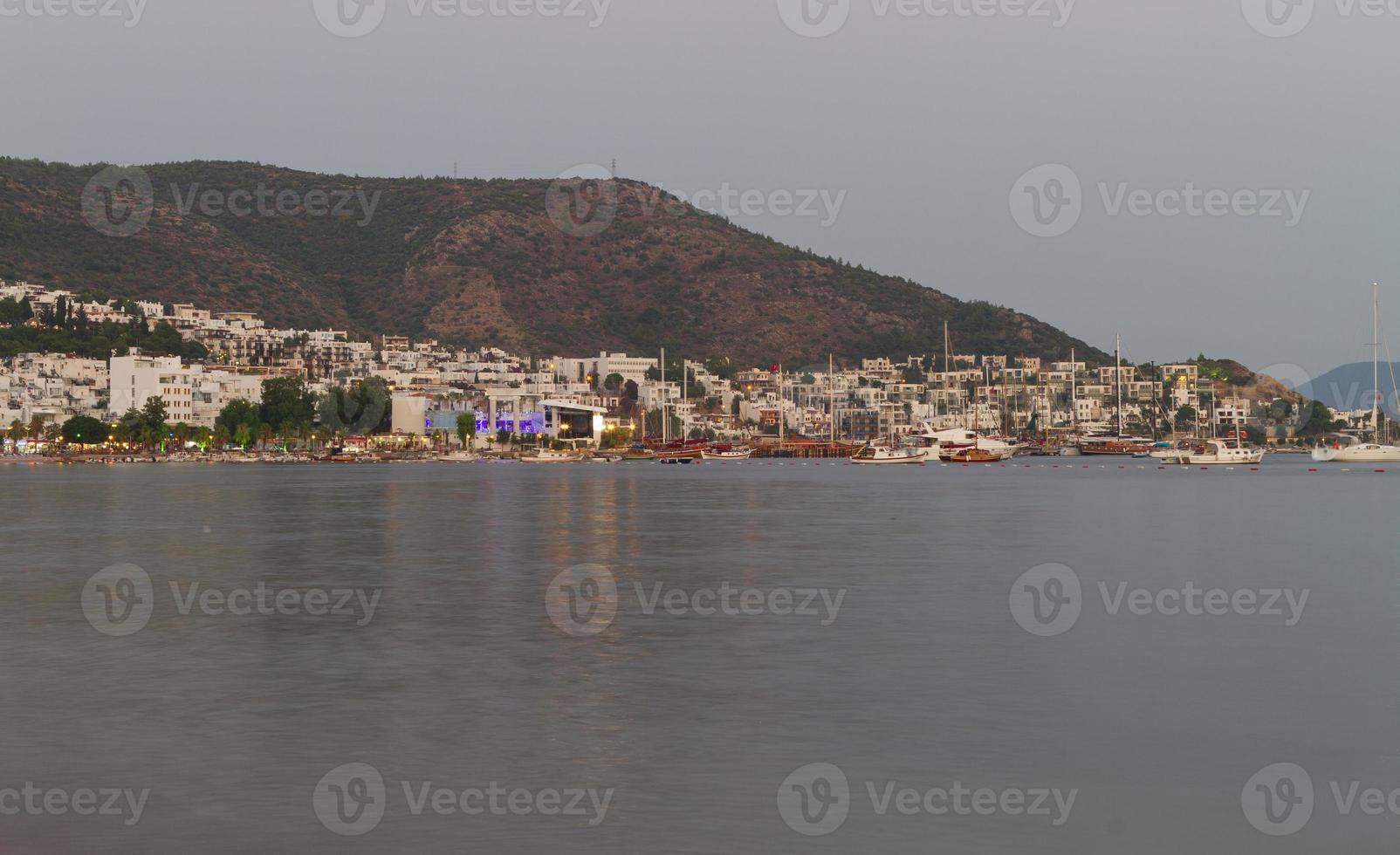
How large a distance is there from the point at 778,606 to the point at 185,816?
15020 millimetres

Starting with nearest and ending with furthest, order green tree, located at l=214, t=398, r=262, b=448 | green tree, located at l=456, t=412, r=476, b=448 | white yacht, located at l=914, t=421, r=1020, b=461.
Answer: white yacht, located at l=914, t=421, r=1020, b=461, green tree, located at l=214, t=398, r=262, b=448, green tree, located at l=456, t=412, r=476, b=448

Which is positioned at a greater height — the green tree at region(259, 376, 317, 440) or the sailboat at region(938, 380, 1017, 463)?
the green tree at region(259, 376, 317, 440)

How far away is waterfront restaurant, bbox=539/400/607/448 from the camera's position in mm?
176625

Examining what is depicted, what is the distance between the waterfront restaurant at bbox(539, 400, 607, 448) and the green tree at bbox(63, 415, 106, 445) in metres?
49.8

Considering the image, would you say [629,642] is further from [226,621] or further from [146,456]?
[146,456]

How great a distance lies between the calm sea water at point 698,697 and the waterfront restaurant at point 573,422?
446 feet

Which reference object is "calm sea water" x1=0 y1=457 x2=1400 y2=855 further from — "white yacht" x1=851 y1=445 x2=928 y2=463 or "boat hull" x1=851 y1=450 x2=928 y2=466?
"boat hull" x1=851 y1=450 x2=928 y2=466

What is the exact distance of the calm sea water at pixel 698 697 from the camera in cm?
1132

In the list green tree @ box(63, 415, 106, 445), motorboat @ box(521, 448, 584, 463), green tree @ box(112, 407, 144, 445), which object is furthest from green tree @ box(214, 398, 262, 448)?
motorboat @ box(521, 448, 584, 463)

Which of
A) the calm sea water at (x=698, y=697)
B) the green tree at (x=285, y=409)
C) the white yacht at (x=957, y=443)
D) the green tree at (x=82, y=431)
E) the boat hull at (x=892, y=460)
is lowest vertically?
the calm sea water at (x=698, y=697)

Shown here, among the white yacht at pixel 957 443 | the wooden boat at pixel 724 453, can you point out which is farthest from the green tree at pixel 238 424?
the white yacht at pixel 957 443

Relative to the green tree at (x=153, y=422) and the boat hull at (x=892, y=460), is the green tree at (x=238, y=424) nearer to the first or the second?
the green tree at (x=153, y=422)

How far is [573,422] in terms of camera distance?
180 m

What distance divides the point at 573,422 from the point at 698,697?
16457cm
